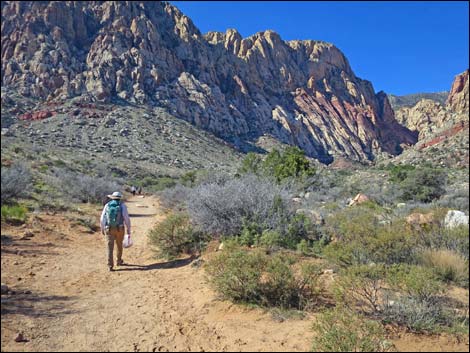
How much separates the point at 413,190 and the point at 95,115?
169 feet

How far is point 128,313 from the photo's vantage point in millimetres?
4789

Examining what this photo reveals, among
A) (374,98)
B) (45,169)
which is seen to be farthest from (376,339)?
(374,98)

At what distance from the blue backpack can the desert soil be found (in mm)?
896

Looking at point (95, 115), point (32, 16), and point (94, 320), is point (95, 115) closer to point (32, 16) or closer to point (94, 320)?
point (32, 16)

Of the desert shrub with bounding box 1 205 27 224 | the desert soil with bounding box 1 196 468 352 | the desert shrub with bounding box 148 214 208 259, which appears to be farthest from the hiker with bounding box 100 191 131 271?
the desert shrub with bounding box 1 205 27 224

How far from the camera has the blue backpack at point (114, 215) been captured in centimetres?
727

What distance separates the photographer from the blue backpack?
23.9 feet

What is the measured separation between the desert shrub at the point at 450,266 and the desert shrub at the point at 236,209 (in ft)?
11.1

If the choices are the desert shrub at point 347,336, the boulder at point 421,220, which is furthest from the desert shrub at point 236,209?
the desert shrub at point 347,336

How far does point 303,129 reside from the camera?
98.4m

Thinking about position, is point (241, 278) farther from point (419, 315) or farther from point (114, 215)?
point (114, 215)

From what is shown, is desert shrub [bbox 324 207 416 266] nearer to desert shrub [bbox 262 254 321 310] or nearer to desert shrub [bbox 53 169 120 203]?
desert shrub [bbox 262 254 321 310]

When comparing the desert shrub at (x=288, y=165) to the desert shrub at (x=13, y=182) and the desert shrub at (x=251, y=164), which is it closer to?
the desert shrub at (x=251, y=164)

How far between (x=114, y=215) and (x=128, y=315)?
3.01 meters
